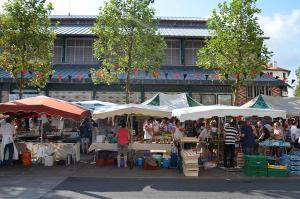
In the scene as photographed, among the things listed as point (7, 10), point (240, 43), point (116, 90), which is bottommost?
point (116, 90)

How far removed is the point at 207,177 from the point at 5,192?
6.45 meters

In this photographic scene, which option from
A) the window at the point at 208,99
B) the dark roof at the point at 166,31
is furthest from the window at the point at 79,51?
the window at the point at 208,99

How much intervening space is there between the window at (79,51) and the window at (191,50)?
6.78 metres

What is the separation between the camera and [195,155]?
1395 centimetres

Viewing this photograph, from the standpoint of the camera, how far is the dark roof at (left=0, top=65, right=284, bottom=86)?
27.4 metres

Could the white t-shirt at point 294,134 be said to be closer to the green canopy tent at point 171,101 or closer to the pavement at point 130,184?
the pavement at point 130,184

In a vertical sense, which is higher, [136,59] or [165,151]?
[136,59]

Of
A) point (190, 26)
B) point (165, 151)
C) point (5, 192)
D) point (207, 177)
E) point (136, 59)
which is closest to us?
point (5, 192)

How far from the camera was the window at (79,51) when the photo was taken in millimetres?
30047

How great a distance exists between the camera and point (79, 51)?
99.3ft

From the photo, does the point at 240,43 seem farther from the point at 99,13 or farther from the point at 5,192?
the point at 5,192

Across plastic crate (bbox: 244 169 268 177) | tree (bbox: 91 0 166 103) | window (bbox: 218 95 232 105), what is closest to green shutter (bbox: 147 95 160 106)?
tree (bbox: 91 0 166 103)

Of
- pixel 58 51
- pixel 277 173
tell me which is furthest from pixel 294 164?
pixel 58 51

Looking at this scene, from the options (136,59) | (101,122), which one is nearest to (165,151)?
(136,59)
